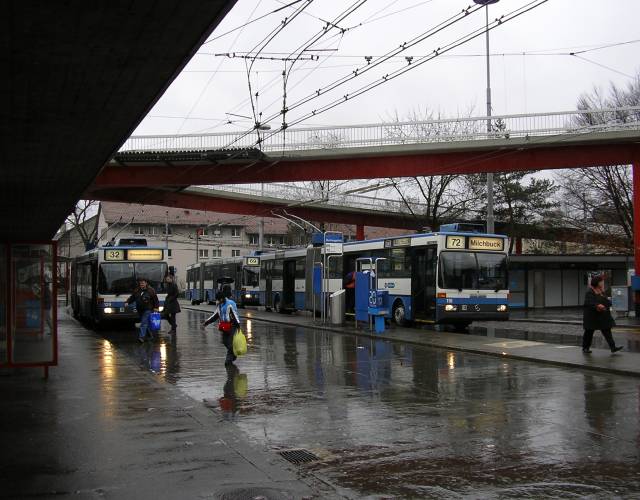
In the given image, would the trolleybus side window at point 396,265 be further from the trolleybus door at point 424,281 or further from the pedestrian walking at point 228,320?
the pedestrian walking at point 228,320

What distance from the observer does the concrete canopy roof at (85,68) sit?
4.79 m

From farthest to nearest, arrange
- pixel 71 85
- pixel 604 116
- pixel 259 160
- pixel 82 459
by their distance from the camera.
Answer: pixel 604 116 < pixel 259 160 < pixel 82 459 < pixel 71 85

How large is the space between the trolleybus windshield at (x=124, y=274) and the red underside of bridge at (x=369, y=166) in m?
7.41

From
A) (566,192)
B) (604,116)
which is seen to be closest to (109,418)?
(604,116)

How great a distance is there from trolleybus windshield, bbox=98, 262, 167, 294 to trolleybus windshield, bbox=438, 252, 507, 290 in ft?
32.6

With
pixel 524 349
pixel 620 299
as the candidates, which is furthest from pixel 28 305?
pixel 620 299

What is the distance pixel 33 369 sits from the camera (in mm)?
13922

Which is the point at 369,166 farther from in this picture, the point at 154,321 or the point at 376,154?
the point at 154,321

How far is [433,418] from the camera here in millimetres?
9047

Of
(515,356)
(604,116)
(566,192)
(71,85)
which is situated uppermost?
(604,116)

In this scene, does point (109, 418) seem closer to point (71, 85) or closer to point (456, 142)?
point (71, 85)

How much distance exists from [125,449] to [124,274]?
17.9m

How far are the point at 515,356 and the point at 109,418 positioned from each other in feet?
31.7

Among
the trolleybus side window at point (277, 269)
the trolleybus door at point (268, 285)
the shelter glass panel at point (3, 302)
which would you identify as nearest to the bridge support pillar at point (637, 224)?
the trolleybus side window at point (277, 269)
